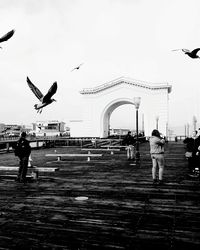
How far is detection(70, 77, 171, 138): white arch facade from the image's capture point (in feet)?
156

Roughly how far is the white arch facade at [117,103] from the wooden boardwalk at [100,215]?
37849 millimetres

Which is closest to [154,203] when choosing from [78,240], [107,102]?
[78,240]

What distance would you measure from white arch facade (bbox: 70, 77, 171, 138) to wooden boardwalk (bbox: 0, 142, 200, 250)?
3785 cm

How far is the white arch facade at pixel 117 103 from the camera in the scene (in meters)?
47.4

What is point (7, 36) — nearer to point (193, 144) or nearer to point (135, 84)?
point (193, 144)

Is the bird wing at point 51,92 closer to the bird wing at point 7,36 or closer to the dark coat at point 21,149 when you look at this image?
the bird wing at point 7,36

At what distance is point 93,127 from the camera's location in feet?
164

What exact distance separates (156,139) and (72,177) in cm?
394

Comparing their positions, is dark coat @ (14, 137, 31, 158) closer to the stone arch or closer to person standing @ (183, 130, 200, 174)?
person standing @ (183, 130, 200, 174)

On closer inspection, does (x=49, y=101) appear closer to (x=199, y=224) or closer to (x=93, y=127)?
(x=199, y=224)

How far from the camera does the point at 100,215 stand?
20.0 feet

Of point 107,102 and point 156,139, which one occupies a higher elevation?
point 107,102

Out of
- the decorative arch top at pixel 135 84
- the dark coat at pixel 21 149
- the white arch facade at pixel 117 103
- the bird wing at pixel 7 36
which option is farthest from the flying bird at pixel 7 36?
the decorative arch top at pixel 135 84

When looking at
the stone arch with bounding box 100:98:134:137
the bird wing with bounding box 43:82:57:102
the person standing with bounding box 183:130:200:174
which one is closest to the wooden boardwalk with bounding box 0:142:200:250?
the person standing with bounding box 183:130:200:174
